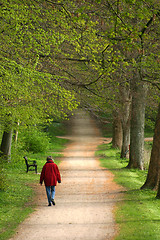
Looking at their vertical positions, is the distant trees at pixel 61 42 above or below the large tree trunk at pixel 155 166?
above

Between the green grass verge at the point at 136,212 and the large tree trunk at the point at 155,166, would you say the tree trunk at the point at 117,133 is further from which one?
the large tree trunk at the point at 155,166

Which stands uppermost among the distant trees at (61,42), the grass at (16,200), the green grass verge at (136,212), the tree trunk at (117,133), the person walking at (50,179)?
the distant trees at (61,42)

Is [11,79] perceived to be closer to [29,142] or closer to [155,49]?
[155,49]

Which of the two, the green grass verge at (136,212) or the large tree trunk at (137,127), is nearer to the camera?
the green grass verge at (136,212)

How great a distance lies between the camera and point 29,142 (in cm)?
3347

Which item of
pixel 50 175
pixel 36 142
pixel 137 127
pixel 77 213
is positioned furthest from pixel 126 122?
pixel 77 213

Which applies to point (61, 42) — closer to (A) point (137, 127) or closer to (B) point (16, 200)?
(B) point (16, 200)

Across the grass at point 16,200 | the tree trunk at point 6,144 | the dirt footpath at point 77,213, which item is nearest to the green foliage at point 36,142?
the tree trunk at point 6,144

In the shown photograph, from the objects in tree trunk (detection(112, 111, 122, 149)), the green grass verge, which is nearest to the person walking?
the green grass verge

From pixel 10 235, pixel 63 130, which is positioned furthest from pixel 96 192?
pixel 63 130

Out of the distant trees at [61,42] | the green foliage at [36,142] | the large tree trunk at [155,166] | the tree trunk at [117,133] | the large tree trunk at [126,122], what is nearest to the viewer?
the distant trees at [61,42]

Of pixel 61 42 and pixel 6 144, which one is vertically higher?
pixel 61 42

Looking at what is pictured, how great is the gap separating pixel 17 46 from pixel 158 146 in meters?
6.55

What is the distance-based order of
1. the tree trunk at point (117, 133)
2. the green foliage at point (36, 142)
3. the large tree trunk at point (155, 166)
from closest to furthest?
the large tree trunk at point (155, 166) → the green foliage at point (36, 142) → the tree trunk at point (117, 133)
